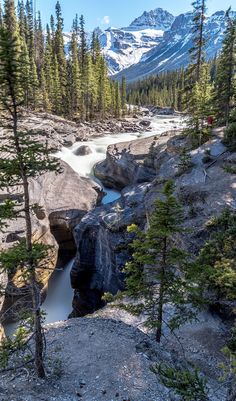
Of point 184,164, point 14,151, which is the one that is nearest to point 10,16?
point 184,164

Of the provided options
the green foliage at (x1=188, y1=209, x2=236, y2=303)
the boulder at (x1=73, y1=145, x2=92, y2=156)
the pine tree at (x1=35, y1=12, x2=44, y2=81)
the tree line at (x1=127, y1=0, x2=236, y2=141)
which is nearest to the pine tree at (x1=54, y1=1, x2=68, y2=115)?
the pine tree at (x1=35, y1=12, x2=44, y2=81)

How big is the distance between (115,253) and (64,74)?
5286 cm

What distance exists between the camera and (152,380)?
10305mm

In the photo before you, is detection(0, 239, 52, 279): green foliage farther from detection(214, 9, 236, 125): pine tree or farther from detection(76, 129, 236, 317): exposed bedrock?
detection(214, 9, 236, 125): pine tree

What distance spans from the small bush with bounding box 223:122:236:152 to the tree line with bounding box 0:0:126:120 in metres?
38.1

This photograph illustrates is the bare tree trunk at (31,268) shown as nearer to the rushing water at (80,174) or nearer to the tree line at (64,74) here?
the rushing water at (80,174)

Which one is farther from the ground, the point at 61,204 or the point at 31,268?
the point at 31,268

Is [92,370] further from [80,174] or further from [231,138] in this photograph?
[80,174]

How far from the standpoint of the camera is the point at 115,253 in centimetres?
2097

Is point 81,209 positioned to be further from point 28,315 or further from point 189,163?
point 28,315

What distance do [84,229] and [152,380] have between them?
14.7 m

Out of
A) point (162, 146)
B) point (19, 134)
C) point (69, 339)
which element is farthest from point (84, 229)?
point (19, 134)

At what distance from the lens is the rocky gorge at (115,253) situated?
1012 cm

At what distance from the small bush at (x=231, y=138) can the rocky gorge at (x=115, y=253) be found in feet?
1.50
